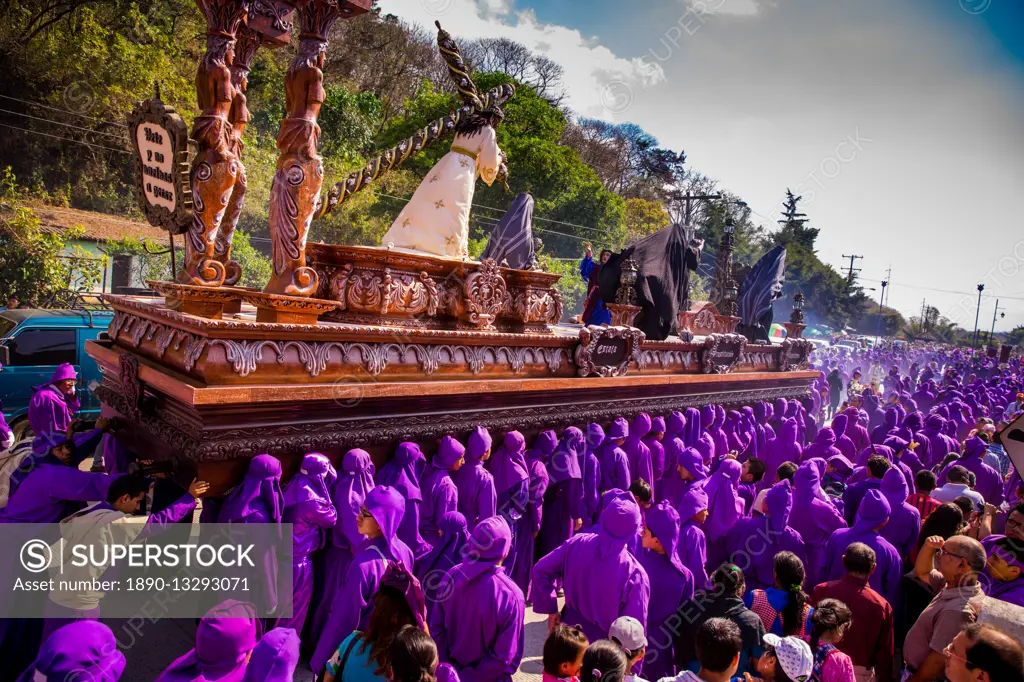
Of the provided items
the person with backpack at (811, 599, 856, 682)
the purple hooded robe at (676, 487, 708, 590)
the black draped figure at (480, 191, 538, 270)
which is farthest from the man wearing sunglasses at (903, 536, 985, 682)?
the black draped figure at (480, 191, 538, 270)

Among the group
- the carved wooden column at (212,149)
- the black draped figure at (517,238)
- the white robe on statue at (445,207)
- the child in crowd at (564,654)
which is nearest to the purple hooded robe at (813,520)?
the child in crowd at (564,654)

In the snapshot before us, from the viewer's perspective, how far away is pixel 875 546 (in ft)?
16.3

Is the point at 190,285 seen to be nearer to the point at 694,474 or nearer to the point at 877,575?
the point at 694,474

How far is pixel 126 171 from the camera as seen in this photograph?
85.7 feet

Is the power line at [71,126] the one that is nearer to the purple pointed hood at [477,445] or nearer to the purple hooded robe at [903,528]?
the purple pointed hood at [477,445]

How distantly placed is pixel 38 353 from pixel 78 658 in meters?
9.22

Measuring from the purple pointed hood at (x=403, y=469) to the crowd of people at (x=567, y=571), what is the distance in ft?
0.10

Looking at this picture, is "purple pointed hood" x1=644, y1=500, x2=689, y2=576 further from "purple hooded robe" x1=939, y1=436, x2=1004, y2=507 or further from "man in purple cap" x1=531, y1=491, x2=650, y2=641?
"purple hooded robe" x1=939, y1=436, x2=1004, y2=507

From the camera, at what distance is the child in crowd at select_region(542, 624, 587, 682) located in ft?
10.0

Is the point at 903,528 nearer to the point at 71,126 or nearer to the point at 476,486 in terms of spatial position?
the point at 476,486

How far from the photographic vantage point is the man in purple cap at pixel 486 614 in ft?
12.0

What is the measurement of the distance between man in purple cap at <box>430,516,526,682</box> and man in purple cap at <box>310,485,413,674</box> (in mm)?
506

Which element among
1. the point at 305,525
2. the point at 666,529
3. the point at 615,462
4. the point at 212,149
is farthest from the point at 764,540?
the point at 212,149

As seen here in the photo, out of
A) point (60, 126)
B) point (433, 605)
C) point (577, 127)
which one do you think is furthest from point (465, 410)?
point (577, 127)
